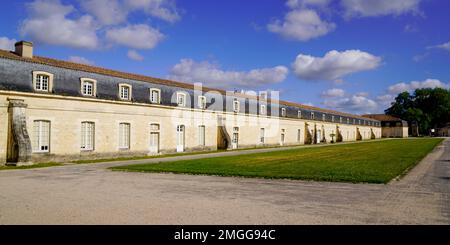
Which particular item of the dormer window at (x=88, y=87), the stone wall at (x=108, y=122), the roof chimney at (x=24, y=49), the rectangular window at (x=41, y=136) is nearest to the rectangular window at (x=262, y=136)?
the stone wall at (x=108, y=122)

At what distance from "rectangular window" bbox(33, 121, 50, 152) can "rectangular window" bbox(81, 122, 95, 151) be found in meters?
2.06

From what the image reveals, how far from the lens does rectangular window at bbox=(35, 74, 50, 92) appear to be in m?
18.2

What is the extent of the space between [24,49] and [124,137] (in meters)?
7.49

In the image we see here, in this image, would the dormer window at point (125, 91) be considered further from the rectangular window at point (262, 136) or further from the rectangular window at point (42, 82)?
the rectangular window at point (262, 136)

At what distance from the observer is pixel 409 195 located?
815cm

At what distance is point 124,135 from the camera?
2256cm

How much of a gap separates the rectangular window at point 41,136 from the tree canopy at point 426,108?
→ 9390cm

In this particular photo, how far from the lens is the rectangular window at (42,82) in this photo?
18219 millimetres

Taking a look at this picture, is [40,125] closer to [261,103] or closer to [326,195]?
[326,195]

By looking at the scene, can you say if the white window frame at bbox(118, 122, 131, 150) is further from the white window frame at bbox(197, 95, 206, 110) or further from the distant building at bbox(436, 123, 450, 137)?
the distant building at bbox(436, 123, 450, 137)

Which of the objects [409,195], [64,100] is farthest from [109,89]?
[409,195]

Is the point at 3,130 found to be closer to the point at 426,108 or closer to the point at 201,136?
the point at 201,136

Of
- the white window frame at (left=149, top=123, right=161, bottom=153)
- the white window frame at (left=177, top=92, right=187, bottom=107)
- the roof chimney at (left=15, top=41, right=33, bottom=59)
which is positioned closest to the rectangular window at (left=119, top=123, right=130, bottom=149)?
the white window frame at (left=149, top=123, right=161, bottom=153)

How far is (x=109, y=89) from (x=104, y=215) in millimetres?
16505
